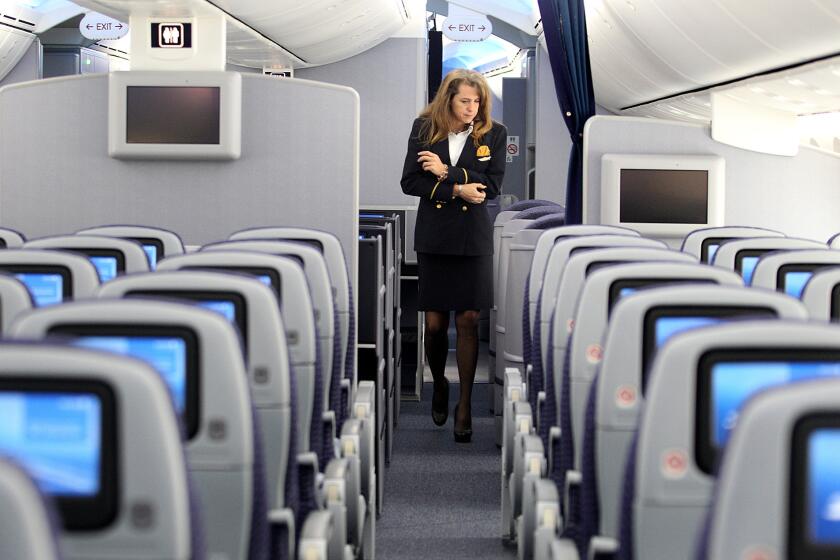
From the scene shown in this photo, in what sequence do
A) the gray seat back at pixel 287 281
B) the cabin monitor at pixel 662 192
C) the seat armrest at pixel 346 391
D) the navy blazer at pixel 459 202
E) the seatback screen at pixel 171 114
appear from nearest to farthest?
the gray seat back at pixel 287 281
the seat armrest at pixel 346 391
the navy blazer at pixel 459 202
the seatback screen at pixel 171 114
the cabin monitor at pixel 662 192

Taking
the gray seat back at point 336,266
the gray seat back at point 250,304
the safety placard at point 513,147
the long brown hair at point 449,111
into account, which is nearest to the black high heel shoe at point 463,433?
the long brown hair at point 449,111

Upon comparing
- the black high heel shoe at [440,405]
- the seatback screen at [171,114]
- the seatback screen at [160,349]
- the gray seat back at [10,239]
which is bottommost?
the black high heel shoe at [440,405]

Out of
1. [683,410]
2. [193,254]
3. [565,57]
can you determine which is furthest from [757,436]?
[565,57]

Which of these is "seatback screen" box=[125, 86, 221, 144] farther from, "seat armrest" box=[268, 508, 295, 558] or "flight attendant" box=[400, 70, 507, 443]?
"seat armrest" box=[268, 508, 295, 558]

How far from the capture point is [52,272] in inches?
136

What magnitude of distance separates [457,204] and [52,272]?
3.63 metres

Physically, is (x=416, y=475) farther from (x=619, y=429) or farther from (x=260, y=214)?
(x=619, y=429)

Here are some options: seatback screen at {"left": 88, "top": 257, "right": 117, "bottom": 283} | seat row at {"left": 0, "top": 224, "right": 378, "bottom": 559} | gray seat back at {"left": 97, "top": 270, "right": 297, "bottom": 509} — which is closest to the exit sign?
seatback screen at {"left": 88, "top": 257, "right": 117, "bottom": 283}

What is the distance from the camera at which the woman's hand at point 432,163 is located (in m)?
6.69

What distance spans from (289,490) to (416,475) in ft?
11.1

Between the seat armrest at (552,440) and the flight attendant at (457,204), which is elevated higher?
the flight attendant at (457,204)

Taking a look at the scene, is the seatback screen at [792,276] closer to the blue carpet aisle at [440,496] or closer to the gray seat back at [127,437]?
the blue carpet aisle at [440,496]

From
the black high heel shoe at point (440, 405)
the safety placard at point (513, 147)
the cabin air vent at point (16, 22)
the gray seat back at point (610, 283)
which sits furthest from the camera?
the safety placard at point (513, 147)

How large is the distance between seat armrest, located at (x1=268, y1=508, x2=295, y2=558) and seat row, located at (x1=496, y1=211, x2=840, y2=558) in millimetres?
609
